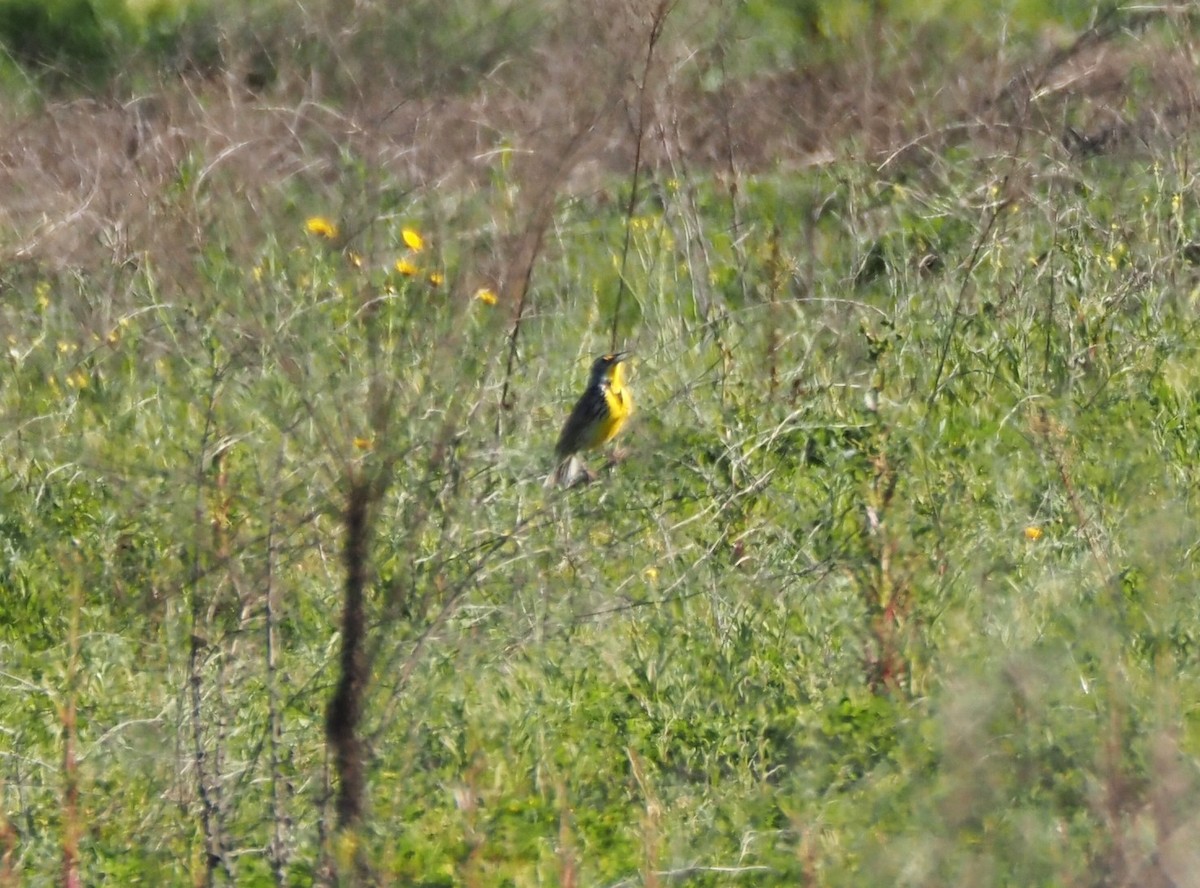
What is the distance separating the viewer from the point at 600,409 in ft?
23.2

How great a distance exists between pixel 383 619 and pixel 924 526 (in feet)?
7.17

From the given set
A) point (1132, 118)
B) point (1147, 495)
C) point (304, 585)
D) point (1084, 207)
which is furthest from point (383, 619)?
point (1132, 118)

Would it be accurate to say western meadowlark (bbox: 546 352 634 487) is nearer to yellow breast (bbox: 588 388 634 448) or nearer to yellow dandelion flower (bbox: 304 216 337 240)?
yellow breast (bbox: 588 388 634 448)

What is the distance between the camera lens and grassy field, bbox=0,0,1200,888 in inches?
148

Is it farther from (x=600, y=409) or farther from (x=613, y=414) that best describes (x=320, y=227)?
(x=613, y=414)

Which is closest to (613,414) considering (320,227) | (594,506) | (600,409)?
(600,409)

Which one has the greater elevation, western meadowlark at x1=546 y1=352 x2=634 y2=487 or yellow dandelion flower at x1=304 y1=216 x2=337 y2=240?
yellow dandelion flower at x1=304 y1=216 x2=337 y2=240

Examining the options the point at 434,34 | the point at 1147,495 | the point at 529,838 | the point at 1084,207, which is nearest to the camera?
the point at 529,838

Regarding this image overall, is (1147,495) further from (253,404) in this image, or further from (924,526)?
(253,404)

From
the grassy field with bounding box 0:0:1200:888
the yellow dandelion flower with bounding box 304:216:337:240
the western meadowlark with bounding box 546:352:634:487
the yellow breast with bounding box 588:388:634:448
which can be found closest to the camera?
the grassy field with bounding box 0:0:1200:888

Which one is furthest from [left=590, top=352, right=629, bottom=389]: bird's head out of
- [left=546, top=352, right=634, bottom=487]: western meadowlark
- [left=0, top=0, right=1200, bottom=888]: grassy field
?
[left=0, top=0, right=1200, bottom=888]: grassy field

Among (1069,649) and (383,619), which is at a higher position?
(383,619)

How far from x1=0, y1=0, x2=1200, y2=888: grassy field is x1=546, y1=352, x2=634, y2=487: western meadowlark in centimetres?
12

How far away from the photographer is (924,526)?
530 cm
